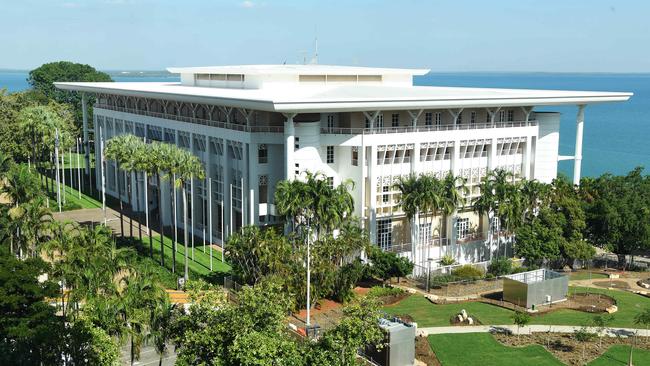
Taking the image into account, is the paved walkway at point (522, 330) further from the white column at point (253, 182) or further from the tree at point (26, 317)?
the tree at point (26, 317)

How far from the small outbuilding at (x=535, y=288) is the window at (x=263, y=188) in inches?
863

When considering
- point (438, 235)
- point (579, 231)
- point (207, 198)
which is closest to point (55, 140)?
point (207, 198)

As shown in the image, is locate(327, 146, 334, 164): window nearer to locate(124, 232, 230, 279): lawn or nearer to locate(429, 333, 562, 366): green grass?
locate(124, 232, 230, 279): lawn

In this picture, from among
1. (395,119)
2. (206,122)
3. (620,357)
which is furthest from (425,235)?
(620,357)

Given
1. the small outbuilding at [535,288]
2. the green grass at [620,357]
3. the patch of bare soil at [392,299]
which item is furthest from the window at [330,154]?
the green grass at [620,357]

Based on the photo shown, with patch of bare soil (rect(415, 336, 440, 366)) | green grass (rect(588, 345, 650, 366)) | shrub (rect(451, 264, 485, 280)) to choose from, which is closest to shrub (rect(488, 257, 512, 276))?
shrub (rect(451, 264, 485, 280))

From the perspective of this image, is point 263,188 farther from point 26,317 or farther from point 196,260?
point 26,317

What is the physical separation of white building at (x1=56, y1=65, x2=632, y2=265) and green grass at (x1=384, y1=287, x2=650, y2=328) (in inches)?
410

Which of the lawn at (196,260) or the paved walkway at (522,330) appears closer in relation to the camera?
the paved walkway at (522,330)

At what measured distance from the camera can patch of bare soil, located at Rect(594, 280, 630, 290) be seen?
57938 millimetres

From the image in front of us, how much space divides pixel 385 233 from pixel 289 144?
12652 mm

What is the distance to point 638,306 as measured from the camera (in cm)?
5134

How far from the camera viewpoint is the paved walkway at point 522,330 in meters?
44.5

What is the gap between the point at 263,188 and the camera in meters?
62.3
